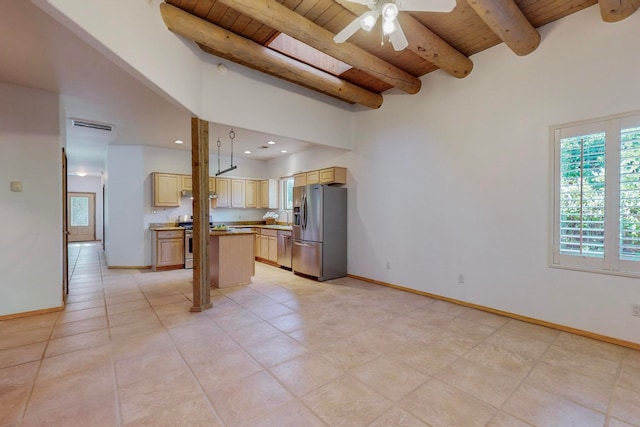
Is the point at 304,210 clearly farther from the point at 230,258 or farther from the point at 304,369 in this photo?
the point at 304,369

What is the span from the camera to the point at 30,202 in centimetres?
340

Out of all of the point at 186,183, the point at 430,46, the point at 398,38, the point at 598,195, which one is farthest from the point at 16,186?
the point at 598,195

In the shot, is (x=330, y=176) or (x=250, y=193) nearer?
(x=330, y=176)

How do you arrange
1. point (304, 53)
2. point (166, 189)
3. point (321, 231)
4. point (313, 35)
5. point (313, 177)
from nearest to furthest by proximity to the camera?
point (313, 35)
point (304, 53)
point (321, 231)
point (313, 177)
point (166, 189)

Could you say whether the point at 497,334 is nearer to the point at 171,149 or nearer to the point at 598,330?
the point at 598,330

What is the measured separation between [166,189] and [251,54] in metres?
4.07

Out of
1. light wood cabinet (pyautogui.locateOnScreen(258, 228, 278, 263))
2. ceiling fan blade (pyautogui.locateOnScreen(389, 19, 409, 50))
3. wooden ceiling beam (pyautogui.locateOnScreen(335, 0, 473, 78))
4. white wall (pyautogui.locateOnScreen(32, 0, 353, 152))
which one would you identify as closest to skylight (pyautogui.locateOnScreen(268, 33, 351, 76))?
white wall (pyautogui.locateOnScreen(32, 0, 353, 152))

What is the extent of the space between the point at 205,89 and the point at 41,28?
64.3 inches

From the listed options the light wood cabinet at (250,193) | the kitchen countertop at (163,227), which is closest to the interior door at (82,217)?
the kitchen countertop at (163,227)

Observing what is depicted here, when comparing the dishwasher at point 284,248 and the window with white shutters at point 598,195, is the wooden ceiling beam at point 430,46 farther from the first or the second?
the dishwasher at point 284,248

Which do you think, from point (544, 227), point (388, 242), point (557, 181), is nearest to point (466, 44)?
point (557, 181)

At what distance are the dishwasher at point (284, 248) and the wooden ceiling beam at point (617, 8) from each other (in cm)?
527

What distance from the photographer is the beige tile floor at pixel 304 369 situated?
1838mm

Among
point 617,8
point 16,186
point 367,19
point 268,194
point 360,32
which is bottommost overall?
point 16,186
